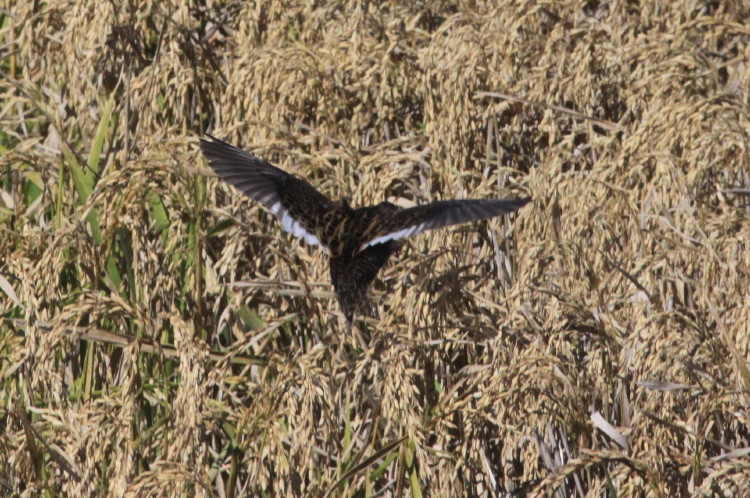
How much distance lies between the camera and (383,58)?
335 centimetres

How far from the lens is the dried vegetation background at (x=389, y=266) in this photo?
251 centimetres

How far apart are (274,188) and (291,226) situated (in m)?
0.12

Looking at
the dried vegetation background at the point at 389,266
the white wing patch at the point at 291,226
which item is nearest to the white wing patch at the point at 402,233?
the dried vegetation background at the point at 389,266

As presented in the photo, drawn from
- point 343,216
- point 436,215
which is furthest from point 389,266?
point 436,215

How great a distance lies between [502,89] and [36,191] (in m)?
1.42

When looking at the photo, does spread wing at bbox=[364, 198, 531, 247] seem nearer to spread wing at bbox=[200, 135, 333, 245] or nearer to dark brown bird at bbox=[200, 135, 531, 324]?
dark brown bird at bbox=[200, 135, 531, 324]

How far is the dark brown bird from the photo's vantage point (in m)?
2.71

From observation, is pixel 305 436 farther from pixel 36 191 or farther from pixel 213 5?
pixel 213 5

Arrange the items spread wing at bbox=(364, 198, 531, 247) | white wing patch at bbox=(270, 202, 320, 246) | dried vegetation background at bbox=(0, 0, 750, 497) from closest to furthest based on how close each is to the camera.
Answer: dried vegetation background at bbox=(0, 0, 750, 497) < spread wing at bbox=(364, 198, 531, 247) < white wing patch at bbox=(270, 202, 320, 246)

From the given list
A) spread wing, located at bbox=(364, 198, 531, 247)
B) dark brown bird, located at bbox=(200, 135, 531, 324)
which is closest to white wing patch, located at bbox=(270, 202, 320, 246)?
dark brown bird, located at bbox=(200, 135, 531, 324)

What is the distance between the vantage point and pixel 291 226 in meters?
2.98

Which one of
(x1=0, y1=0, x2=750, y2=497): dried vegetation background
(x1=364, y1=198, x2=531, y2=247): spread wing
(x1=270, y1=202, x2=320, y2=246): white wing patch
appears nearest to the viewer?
(x1=0, y1=0, x2=750, y2=497): dried vegetation background

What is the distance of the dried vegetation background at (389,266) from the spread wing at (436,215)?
0.12 meters

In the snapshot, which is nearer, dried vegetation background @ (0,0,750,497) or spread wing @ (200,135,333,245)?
dried vegetation background @ (0,0,750,497)
